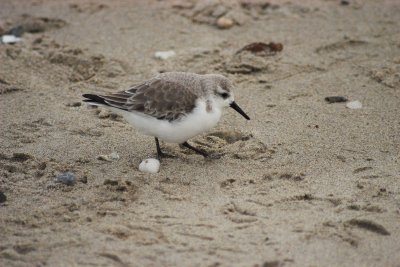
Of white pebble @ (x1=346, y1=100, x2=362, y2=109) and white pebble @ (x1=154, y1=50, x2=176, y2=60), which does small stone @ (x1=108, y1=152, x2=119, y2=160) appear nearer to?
white pebble @ (x1=154, y1=50, x2=176, y2=60)

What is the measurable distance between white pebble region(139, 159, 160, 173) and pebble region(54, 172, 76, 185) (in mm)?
598

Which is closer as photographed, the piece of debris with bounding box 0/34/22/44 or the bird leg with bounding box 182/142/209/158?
the bird leg with bounding box 182/142/209/158

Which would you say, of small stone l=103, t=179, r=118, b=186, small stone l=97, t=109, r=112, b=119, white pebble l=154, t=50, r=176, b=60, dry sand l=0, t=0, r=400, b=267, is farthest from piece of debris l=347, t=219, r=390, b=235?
white pebble l=154, t=50, r=176, b=60

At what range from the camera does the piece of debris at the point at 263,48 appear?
733 centimetres

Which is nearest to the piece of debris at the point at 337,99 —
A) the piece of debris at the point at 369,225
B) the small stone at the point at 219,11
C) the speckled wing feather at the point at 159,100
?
the speckled wing feather at the point at 159,100

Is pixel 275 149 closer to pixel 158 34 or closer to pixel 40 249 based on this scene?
pixel 40 249

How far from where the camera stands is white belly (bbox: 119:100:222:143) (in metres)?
5.17

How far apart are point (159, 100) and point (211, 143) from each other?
79 cm

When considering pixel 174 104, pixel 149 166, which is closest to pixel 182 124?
pixel 174 104

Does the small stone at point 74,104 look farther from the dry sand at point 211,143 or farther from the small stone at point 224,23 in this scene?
the small stone at point 224,23

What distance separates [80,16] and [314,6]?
331 cm

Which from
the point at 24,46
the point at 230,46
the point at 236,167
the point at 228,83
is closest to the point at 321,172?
the point at 236,167

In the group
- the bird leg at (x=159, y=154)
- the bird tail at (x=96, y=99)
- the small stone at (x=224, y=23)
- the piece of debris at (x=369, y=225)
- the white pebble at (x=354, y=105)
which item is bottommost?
the bird leg at (x=159, y=154)

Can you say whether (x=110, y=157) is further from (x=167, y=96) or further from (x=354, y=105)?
(x=354, y=105)
